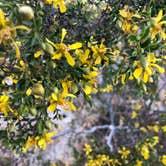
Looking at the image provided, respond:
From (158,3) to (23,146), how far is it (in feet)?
3.75

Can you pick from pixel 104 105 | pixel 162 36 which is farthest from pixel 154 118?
pixel 162 36

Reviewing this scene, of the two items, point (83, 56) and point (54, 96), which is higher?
point (83, 56)

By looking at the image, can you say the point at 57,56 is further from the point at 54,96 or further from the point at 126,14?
the point at 126,14

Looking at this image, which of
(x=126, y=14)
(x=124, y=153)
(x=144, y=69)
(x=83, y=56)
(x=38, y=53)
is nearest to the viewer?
(x=38, y=53)

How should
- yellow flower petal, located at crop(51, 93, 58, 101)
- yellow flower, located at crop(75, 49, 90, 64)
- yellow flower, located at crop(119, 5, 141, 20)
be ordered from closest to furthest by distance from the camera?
1. yellow flower petal, located at crop(51, 93, 58, 101)
2. yellow flower, located at crop(75, 49, 90, 64)
3. yellow flower, located at crop(119, 5, 141, 20)

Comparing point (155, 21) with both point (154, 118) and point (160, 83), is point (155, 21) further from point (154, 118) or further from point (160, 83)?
point (160, 83)

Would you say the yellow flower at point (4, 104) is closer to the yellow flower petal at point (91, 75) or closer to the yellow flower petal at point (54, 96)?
Answer: the yellow flower petal at point (54, 96)

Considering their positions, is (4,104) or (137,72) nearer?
(137,72)

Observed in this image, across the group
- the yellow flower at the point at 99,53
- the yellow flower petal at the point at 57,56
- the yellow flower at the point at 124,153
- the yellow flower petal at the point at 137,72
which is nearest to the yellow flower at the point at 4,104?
the yellow flower petal at the point at 57,56

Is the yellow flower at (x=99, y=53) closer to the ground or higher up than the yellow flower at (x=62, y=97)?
higher up

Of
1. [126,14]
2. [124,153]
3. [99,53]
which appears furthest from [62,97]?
[124,153]

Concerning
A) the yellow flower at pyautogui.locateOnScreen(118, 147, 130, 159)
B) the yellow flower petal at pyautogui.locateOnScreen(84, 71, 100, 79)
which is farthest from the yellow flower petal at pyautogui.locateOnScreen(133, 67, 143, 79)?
the yellow flower at pyautogui.locateOnScreen(118, 147, 130, 159)

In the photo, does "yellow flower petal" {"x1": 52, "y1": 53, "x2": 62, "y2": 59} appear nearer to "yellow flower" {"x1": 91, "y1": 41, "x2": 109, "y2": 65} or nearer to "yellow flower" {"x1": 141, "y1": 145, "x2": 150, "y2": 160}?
"yellow flower" {"x1": 91, "y1": 41, "x2": 109, "y2": 65}

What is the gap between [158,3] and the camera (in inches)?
72.1
